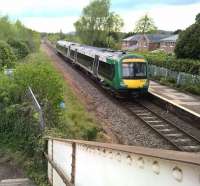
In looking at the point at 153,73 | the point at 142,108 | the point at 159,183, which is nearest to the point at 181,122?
the point at 142,108

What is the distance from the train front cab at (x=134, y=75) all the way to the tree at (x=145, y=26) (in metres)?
93.5

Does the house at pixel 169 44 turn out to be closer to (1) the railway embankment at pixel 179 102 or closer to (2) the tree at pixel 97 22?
(2) the tree at pixel 97 22

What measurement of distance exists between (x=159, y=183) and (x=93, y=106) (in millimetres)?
17600

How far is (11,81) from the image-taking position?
15430mm

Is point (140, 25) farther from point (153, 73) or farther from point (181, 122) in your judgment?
point (181, 122)

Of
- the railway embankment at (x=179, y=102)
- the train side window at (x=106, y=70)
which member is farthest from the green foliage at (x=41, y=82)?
the train side window at (x=106, y=70)

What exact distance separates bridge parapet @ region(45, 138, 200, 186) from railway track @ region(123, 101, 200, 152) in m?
8.20

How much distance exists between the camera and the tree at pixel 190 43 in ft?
99.8

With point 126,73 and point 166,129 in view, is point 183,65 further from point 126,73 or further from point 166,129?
point 166,129

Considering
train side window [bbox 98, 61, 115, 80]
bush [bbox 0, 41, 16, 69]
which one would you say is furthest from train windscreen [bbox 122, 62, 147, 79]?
bush [bbox 0, 41, 16, 69]

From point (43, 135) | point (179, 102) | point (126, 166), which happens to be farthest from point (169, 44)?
point (126, 166)

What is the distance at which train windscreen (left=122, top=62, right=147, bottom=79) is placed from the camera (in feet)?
68.7

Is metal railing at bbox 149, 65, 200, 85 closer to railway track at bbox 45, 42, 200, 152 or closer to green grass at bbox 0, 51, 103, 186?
railway track at bbox 45, 42, 200, 152

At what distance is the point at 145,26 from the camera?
115312 millimetres
